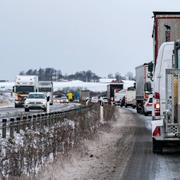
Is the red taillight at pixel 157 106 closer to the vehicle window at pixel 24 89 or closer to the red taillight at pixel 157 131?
the red taillight at pixel 157 131

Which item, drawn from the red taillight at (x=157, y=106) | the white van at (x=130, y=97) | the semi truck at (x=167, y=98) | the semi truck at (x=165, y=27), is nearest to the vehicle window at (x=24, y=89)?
the white van at (x=130, y=97)

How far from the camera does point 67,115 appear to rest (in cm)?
2408

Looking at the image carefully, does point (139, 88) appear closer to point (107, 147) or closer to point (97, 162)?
point (107, 147)

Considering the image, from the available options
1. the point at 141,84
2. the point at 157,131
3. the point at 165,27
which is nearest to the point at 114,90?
the point at 141,84

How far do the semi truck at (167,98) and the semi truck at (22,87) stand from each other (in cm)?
4613

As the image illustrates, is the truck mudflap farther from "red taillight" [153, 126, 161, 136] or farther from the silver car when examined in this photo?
the silver car

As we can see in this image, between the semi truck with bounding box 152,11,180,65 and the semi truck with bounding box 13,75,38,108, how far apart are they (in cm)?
4002

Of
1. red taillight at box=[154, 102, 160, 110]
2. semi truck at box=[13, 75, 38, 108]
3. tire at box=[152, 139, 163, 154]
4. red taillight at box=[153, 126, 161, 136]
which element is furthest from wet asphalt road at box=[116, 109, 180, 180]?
semi truck at box=[13, 75, 38, 108]

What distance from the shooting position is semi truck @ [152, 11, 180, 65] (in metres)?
23.2

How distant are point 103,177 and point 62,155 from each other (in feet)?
6.62

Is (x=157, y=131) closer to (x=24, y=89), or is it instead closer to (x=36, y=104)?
(x=36, y=104)

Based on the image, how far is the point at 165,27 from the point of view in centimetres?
2381

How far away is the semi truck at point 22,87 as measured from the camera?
208 feet

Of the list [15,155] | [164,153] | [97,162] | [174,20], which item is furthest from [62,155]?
[174,20]
